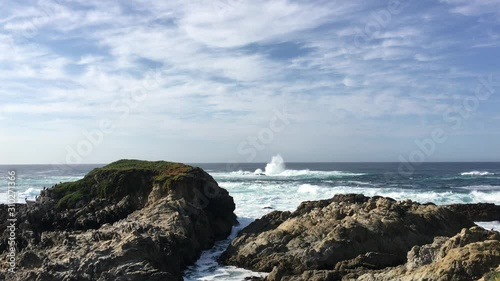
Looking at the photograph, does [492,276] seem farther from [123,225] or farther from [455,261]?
[123,225]

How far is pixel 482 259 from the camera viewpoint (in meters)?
11.6

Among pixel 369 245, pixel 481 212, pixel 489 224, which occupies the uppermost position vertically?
pixel 369 245

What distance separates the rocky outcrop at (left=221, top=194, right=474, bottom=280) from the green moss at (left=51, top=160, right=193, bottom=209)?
8.58 metres

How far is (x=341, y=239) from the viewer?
17641 mm

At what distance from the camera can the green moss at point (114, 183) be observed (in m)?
28.0

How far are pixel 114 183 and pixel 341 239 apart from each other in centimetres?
1667

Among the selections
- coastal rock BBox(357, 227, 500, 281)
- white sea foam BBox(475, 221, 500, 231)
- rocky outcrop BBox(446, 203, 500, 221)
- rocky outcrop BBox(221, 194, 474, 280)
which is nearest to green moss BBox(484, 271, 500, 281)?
coastal rock BBox(357, 227, 500, 281)

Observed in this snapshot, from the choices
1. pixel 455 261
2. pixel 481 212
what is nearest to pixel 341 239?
pixel 455 261

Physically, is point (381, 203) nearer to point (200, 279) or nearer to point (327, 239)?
point (327, 239)

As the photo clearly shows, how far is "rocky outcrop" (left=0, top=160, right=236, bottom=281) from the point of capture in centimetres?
1603

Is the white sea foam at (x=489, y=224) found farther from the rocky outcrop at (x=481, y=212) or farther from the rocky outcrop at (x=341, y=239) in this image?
the rocky outcrop at (x=341, y=239)

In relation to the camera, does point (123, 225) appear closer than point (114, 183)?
Yes

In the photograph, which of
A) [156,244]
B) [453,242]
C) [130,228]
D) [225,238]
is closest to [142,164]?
[225,238]

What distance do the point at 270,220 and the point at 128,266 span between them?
9.50 metres
